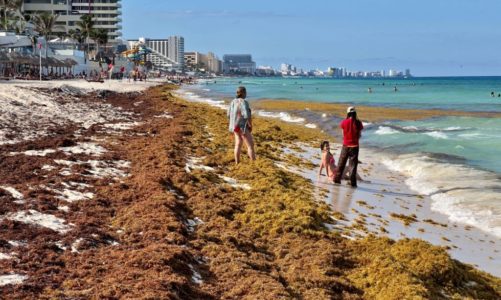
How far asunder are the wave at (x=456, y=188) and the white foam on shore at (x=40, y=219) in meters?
6.41

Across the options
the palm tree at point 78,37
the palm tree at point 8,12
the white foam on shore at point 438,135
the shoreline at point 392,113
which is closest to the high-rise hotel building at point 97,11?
the palm tree at point 78,37

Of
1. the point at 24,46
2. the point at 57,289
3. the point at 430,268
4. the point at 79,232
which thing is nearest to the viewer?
the point at 57,289

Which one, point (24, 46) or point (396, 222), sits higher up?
point (24, 46)

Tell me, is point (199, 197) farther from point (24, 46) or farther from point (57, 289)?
point (24, 46)

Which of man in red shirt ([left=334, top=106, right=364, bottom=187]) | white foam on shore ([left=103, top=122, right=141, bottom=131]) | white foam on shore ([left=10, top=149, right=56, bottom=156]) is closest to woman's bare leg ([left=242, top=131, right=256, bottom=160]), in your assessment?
man in red shirt ([left=334, top=106, right=364, bottom=187])

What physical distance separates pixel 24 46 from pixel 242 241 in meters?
56.6

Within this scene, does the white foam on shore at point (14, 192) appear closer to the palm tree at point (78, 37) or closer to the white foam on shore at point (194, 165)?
the white foam on shore at point (194, 165)

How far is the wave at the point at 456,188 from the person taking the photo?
9312 mm

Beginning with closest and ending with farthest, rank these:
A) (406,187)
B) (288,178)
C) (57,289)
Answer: (57,289), (288,178), (406,187)

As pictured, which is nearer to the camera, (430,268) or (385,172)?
(430,268)

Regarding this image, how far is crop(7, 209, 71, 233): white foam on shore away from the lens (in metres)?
6.54

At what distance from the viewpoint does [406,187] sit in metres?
11.8

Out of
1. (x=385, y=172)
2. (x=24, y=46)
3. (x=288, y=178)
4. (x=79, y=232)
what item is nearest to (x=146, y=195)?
(x=79, y=232)

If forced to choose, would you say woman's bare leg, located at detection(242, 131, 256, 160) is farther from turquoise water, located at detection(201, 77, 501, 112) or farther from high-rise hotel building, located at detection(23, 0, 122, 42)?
high-rise hotel building, located at detection(23, 0, 122, 42)
